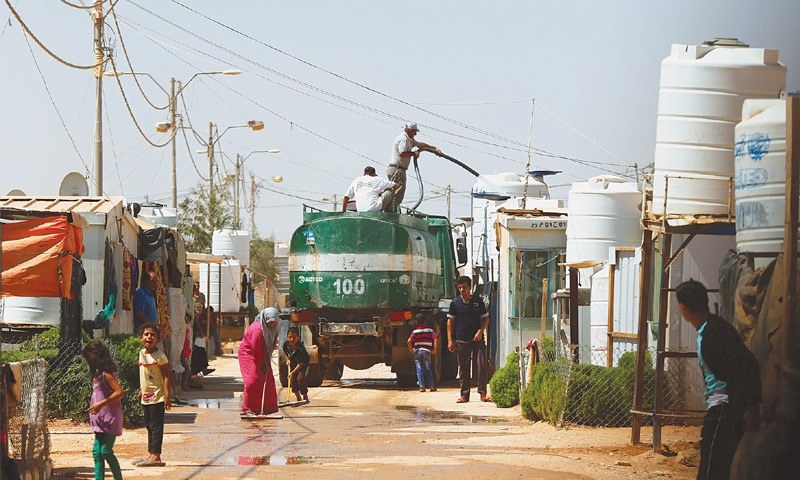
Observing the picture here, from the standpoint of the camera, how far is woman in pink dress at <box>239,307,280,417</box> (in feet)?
59.2

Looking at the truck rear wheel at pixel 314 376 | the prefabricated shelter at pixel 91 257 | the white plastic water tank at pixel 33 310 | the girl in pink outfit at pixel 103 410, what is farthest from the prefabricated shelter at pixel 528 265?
the girl in pink outfit at pixel 103 410

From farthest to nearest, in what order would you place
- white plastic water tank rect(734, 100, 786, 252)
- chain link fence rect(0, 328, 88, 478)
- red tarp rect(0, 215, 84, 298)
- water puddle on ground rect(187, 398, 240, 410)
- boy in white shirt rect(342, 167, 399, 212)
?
boy in white shirt rect(342, 167, 399, 212) < water puddle on ground rect(187, 398, 240, 410) < red tarp rect(0, 215, 84, 298) < white plastic water tank rect(734, 100, 786, 252) < chain link fence rect(0, 328, 88, 478)

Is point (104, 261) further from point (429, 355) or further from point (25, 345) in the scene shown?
point (429, 355)

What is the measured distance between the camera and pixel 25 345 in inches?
650

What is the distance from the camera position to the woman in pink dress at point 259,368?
18.0m

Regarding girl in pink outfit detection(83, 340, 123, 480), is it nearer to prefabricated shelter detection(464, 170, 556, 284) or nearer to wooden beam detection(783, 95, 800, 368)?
wooden beam detection(783, 95, 800, 368)

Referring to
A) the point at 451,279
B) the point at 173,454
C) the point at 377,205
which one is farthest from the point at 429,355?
the point at 173,454

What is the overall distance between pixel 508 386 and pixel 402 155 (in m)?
6.29

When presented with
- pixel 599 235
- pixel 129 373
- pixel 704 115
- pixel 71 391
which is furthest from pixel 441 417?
pixel 704 115

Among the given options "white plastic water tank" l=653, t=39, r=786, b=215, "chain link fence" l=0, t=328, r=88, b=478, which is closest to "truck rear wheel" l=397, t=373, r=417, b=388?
"white plastic water tank" l=653, t=39, r=786, b=215

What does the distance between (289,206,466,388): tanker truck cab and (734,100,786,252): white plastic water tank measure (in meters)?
13.1

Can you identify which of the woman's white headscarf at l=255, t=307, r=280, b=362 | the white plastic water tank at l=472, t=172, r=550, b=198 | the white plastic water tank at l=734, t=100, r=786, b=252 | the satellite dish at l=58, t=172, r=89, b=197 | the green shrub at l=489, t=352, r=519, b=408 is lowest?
the green shrub at l=489, t=352, r=519, b=408

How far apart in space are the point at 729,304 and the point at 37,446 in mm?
5770

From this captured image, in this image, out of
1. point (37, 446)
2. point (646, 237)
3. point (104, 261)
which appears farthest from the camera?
point (104, 261)
